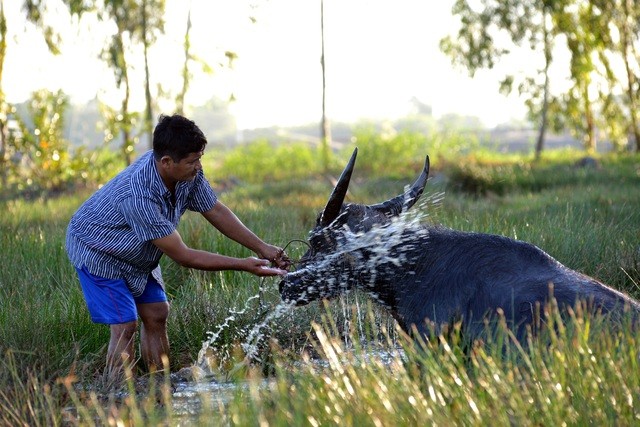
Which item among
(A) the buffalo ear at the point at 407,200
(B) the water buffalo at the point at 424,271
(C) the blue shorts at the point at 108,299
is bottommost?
(C) the blue shorts at the point at 108,299

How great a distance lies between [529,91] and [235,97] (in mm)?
8106

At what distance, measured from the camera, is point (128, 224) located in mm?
5227

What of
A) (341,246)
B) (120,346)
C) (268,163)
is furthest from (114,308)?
(268,163)

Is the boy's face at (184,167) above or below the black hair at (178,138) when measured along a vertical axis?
below

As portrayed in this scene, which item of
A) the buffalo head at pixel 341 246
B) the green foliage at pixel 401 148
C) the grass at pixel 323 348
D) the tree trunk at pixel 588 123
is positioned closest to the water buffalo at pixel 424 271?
the buffalo head at pixel 341 246

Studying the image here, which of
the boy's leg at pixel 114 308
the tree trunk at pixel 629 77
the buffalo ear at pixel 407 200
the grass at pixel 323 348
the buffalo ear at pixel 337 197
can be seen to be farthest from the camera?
the tree trunk at pixel 629 77

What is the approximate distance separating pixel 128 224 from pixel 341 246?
122 cm

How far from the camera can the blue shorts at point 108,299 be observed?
5.24 meters

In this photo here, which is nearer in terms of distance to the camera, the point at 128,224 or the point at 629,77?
the point at 128,224

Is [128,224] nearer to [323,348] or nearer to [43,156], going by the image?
[323,348]

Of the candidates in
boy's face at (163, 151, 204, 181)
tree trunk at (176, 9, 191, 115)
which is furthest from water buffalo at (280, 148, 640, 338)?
tree trunk at (176, 9, 191, 115)

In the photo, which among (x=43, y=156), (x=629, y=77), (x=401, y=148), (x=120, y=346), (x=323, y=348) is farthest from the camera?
(x=401, y=148)

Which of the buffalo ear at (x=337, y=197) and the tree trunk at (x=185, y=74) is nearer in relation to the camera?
the buffalo ear at (x=337, y=197)

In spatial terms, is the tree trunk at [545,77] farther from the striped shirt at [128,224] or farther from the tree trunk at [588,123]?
the striped shirt at [128,224]
